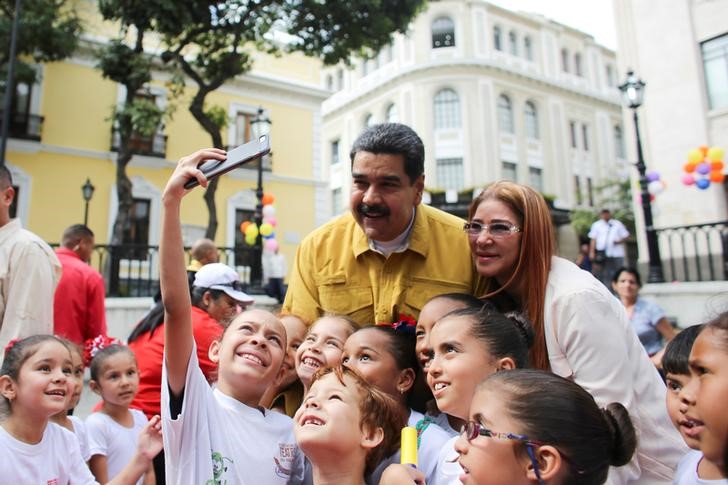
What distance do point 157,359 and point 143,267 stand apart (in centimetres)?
1067

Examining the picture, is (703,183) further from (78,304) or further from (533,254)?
(78,304)

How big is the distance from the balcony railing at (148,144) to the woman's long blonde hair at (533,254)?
18.8 m

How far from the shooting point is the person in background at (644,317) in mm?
6344

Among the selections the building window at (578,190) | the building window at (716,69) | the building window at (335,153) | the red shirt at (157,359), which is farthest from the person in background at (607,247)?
the building window at (335,153)

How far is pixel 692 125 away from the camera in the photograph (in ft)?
46.3

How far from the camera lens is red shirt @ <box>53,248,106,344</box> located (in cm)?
485

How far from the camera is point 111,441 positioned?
144 inches

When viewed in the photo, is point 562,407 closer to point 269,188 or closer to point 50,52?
point 50,52

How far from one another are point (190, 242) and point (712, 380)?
18377mm

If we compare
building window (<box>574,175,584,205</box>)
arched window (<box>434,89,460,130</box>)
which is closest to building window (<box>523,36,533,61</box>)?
arched window (<box>434,89,460,130</box>)

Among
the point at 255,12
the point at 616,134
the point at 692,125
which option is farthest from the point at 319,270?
the point at 616,134

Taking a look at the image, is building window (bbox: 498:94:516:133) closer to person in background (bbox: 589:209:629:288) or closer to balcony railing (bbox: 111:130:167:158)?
balcony railing (bbox: 111:130:167:158)

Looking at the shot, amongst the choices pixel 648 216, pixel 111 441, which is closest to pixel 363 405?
pixel 111 441

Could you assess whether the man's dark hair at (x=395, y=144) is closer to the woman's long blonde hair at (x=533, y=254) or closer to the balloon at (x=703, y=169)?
the woman's long blonde hair at (x=533, y=254)
